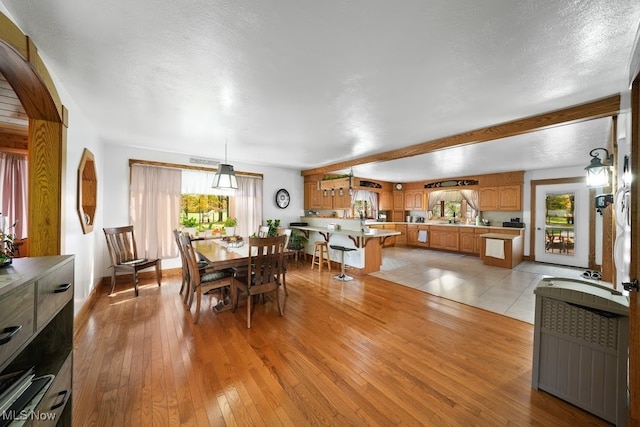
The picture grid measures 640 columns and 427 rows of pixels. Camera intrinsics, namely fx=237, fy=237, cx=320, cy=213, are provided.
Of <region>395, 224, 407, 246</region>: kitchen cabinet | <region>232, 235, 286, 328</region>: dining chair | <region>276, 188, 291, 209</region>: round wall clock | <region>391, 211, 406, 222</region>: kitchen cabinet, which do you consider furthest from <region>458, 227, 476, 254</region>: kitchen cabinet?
<region>232, 235, 286, 328</region>: dining chair

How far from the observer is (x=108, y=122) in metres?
2.97

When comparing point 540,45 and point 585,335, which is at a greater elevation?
point 540,45

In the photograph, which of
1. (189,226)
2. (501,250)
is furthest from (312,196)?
(501,250)

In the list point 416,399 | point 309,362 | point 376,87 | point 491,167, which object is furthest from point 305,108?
point 491,167

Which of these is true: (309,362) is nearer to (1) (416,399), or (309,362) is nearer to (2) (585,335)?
(1) (416,399)

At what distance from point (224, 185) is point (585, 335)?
3.79 metres

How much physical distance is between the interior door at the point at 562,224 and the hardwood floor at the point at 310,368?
451cm

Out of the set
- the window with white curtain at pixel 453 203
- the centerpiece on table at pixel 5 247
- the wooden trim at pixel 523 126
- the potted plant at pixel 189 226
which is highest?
the wooden trim at pixel 523 126

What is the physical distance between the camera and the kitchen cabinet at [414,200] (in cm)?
820

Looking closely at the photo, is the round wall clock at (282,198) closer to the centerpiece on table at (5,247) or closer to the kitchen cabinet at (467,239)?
the centerpiece on table at (5,247)

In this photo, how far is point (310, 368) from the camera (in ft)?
6.42

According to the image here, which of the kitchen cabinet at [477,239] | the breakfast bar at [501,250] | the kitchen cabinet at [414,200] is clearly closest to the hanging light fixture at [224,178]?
the breakfast bar at [501,250]

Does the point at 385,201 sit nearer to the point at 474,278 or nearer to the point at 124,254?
the point at 474,278

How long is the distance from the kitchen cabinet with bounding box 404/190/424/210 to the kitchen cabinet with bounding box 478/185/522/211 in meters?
1.73
